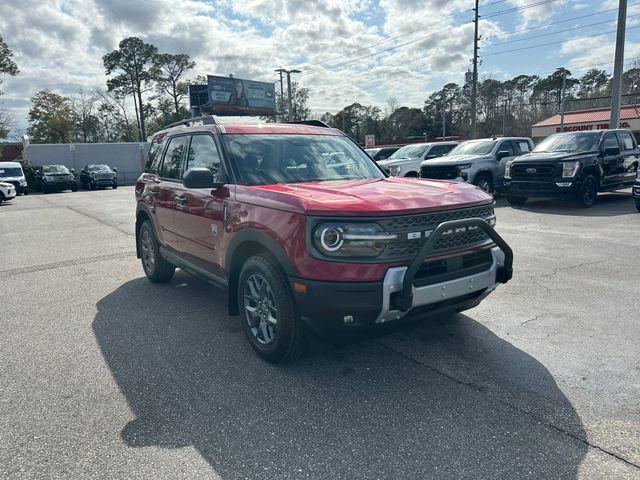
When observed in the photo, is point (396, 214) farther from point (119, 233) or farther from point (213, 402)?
point (119, 233)

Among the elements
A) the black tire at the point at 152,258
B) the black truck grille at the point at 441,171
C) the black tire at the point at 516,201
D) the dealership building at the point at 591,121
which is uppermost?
the dealership building at the point at 591,121

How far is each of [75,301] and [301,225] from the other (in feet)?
12.5

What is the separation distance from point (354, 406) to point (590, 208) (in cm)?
1125

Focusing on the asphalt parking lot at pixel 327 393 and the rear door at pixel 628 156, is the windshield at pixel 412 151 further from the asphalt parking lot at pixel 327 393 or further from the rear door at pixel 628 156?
the asphalt parking lot at pixel 327 393

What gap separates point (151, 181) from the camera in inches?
228

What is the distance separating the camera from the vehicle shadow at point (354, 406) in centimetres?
247

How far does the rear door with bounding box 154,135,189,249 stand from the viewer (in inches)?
199

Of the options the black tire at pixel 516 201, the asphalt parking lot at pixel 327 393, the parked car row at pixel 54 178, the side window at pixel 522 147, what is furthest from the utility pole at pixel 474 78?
the asphalt parking lot at pixel 327 393

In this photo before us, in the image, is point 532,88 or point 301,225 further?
point 532,88

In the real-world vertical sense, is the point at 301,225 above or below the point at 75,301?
above

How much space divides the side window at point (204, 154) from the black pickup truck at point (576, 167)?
9.90 meters

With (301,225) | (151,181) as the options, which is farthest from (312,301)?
(151,181)

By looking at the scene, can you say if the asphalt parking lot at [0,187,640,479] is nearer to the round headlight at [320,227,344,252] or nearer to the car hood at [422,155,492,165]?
the round headlight at [320,227,344,252]

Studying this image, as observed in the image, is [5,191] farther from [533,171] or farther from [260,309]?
[260,309]
